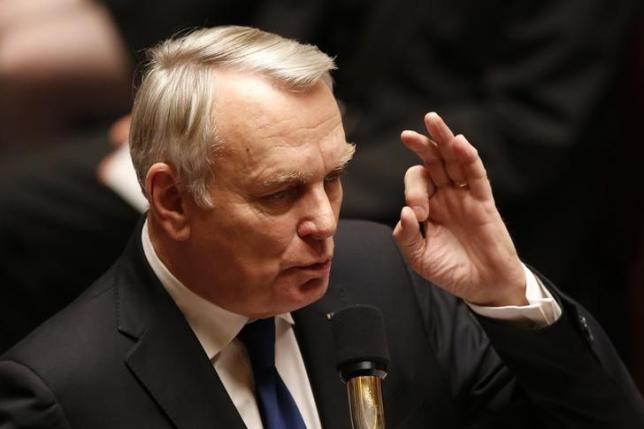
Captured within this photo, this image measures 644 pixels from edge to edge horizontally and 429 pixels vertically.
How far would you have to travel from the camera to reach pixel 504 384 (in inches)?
91.2

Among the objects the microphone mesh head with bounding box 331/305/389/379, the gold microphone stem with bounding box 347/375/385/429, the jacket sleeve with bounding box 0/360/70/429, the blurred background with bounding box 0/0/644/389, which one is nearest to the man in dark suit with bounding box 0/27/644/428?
the jacket sleeve with bounding box 0/360/70/429

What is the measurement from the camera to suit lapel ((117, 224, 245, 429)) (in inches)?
80.2

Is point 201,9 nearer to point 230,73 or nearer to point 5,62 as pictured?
point 5,62

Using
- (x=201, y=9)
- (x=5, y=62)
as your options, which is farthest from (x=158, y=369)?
(x=201, y=9)

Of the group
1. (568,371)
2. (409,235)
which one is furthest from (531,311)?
(409,235)

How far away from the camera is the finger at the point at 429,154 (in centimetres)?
209

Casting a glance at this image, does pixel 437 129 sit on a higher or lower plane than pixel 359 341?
higher

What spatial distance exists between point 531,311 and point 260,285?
0.44 meters

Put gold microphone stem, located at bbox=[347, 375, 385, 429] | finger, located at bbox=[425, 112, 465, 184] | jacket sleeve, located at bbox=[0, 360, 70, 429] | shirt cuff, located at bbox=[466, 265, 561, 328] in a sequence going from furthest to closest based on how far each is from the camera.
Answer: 1. shirt cuff, located at bbox=[466, 265, 561, 328]
2. finger, located at bbox=[425, 112, 465, 184]
3. jacket sleeve, located at bbox=[0, 360, 70, 429]
4. gold microphone stem, located at bbox=[347, 375, 385, 429]

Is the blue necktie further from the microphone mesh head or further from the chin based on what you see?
the microphone mesh head

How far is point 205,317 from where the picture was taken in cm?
211

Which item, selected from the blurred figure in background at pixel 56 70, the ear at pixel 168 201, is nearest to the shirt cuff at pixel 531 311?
the ear at pixel 168 201

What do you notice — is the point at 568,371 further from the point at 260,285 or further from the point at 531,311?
the point at 260,285

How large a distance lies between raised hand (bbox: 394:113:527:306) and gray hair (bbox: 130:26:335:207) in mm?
228
